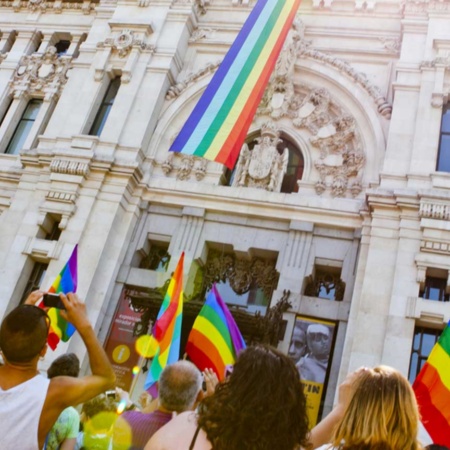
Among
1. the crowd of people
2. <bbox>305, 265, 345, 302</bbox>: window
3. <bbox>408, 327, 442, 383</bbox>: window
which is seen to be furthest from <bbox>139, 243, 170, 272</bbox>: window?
the crowd of people

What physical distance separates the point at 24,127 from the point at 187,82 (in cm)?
664

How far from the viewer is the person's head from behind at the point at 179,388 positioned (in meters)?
4.61

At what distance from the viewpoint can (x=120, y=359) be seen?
1505cm

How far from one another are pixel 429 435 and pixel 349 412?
6.04 m

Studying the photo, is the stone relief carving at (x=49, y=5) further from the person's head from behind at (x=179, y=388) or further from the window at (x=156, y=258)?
the person's head from behind at (x=179, y=388)

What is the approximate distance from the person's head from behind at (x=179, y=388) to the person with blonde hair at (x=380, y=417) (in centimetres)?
157

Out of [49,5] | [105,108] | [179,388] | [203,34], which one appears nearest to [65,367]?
[179,388]

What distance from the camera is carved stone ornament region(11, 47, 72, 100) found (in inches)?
832

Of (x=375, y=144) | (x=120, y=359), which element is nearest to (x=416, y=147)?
(x=375, y=144)

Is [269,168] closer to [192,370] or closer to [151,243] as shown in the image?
[151,243]

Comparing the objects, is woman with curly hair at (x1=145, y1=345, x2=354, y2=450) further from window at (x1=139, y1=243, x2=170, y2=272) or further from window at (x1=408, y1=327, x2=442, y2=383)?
window at (x1=139, y1=243, x2=170, y2=272)

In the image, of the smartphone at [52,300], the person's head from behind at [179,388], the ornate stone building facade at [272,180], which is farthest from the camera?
the ornate stone building facade at [272,180]

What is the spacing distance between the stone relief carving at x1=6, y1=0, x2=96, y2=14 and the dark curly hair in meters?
21.9

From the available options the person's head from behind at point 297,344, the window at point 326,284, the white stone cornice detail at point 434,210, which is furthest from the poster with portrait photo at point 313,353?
the white stone cornice detail at point 434,210
